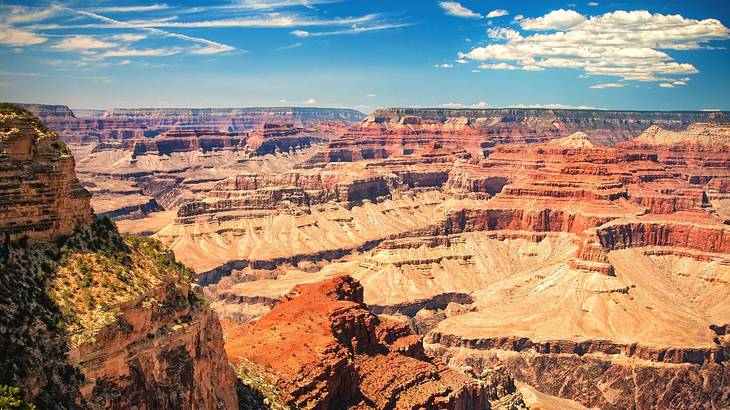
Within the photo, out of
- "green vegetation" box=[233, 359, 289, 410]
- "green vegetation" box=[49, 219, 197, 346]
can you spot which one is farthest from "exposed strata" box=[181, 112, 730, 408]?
"green vegetation" box=[49, 219, 197, 346]

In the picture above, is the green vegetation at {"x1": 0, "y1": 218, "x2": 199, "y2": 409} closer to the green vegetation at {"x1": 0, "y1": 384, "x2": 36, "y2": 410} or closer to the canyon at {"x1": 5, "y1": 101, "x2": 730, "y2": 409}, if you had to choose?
the canyon at {"x1": 5, "y1": 101, "x2": 730, "y2": 409}

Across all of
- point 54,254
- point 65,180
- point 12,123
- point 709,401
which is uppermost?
point 12,123

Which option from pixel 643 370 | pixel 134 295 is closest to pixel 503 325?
pixel 643 370

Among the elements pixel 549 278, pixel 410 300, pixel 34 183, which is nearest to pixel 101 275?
pixel 34 183

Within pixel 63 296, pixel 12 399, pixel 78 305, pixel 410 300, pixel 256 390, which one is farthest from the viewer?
pixel 410 300

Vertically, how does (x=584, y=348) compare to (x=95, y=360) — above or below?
below

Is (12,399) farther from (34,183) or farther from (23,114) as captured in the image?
(23,114)

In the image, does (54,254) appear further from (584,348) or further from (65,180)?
(584,348)
